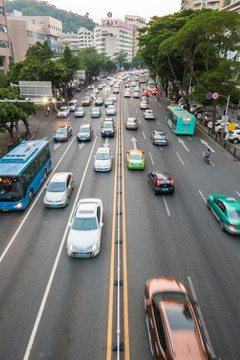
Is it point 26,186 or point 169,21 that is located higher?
point 169,21

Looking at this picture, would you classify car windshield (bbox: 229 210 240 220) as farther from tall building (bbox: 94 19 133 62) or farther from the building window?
tall building (bbox: 94 19 133 62)

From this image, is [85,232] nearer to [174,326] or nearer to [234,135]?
[174,326]

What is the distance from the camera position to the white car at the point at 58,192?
58.1 feet

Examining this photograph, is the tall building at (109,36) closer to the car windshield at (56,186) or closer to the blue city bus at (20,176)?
the blue city bus at (20,176)

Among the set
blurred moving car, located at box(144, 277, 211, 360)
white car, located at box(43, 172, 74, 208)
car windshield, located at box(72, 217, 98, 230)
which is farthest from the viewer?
white car, located at box(43, 172, 74, 208)

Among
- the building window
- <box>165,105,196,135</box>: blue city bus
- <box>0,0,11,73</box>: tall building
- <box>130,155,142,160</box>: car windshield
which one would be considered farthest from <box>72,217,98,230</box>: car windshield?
the building window

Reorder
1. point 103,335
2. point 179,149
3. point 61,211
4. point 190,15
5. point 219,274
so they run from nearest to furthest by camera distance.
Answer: point 103,335, point 219,274, point 61,211, point 179,149, point 190,15

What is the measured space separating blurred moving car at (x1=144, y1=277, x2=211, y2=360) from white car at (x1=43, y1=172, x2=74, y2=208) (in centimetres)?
1006

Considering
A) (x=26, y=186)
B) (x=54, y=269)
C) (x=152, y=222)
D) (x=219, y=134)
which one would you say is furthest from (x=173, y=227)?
(x=219, y=134)

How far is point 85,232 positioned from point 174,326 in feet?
22.7

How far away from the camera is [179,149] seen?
3119 centimetres

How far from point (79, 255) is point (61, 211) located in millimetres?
5562

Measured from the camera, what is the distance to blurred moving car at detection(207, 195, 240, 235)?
14.9 m

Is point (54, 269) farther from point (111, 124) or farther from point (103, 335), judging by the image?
point (111, 124)
